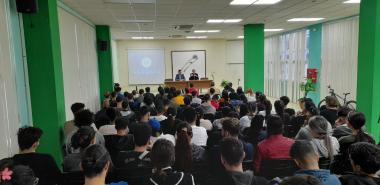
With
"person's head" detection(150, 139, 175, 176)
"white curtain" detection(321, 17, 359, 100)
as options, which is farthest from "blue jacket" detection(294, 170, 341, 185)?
"white curtain" detection(321, 17, 359, 100)

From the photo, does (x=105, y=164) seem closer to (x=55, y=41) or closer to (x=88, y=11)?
(x=55, y=41)

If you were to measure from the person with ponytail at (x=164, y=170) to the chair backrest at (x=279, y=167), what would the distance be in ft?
3.55

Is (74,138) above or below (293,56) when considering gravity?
below

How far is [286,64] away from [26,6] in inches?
477

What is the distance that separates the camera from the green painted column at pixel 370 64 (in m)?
5.20

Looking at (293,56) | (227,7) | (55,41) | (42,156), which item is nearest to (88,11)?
(55,41)

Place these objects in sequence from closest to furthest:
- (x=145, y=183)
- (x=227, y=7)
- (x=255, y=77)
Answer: (x=145, y=183) < (x=227, y=7) < (x=255, y=77)

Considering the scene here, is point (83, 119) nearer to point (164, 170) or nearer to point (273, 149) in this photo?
point (164, 170)

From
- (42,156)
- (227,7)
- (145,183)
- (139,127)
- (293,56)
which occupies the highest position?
(227,7)

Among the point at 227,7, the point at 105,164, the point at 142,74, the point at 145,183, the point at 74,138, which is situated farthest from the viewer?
the point at 142,74

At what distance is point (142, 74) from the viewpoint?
56.0 feet

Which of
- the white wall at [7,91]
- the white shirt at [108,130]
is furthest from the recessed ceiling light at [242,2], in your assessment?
the white wall at [7,91]

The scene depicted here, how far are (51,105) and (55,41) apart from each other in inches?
42.2

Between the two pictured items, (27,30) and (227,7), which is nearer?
(27,30)
